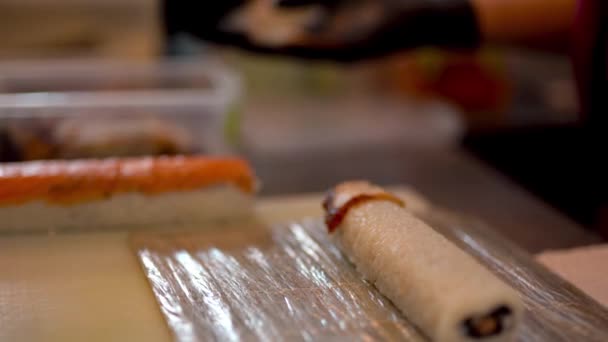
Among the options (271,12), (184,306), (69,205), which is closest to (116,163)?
(69,205)

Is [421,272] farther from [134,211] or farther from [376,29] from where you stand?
[376,29]

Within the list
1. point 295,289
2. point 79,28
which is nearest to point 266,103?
point 79,28

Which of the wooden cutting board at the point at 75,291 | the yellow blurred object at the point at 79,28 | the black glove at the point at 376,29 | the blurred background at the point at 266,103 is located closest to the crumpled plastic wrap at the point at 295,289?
the wooden cutting board at the point at 75,291

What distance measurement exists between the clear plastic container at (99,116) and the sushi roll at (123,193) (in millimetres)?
260

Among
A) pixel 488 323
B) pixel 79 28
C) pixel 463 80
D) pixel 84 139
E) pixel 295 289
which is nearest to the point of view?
pixel 488 323

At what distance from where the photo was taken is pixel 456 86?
2.24 meters

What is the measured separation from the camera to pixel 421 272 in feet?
3.11

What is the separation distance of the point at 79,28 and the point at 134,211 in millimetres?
1277

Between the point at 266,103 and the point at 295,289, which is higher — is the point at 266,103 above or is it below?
below

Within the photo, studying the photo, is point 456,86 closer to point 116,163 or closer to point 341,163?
point 341,163

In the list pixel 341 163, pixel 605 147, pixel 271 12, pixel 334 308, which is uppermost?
pixel 271 12

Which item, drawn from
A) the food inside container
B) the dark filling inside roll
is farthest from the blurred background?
the dark filling inside roll

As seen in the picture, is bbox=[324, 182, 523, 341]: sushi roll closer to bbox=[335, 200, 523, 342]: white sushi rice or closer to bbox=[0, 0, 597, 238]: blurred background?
bbox=[335, 200, 523, 342]: white sushi rice

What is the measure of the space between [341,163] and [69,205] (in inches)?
30.7
